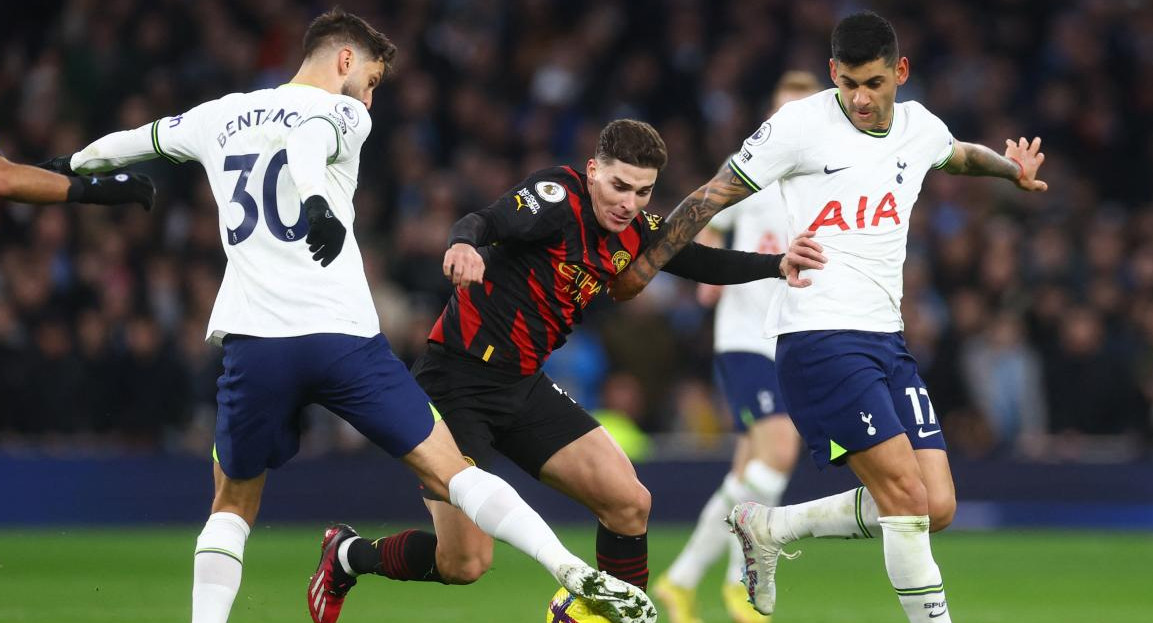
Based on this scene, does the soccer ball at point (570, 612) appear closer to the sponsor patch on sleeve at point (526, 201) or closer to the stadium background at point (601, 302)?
the sponsor patch on sleeve at point (526, 201)

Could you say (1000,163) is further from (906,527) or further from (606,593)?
(606,593)

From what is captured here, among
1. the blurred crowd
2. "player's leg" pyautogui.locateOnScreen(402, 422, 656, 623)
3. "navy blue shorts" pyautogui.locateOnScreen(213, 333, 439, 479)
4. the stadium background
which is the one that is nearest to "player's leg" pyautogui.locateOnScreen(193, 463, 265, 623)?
"navy blue shorts" pyautogui.locateOnScreen(213, 333, 439, 479)

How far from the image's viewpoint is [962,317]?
14273 millimetres

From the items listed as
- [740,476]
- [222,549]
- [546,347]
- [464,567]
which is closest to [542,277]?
[546,347]

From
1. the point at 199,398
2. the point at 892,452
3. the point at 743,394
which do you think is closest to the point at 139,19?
the point at 199,398

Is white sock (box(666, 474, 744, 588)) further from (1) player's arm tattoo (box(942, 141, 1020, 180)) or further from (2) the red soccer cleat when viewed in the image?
(1) player's arm tattoo (box(942, 141, 1020, 180))

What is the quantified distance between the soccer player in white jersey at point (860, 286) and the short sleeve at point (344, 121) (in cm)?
137

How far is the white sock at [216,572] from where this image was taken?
20.0 ft

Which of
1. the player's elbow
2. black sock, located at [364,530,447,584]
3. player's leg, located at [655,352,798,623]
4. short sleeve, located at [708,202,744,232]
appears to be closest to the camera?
the player's elbow

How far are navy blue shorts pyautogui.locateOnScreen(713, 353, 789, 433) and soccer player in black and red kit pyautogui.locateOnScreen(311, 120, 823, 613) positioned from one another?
227 cm

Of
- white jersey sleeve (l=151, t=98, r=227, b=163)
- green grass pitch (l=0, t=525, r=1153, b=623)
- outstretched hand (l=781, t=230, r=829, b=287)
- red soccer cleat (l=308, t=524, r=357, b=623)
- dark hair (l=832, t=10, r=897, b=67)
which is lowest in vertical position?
green grass pitch (l=0, t=525, r=1153, b=623)

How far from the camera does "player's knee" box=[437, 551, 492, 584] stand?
22.4 feet

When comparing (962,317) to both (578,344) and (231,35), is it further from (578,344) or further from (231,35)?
(231,35)

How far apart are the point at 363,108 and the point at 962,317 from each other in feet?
30.5
